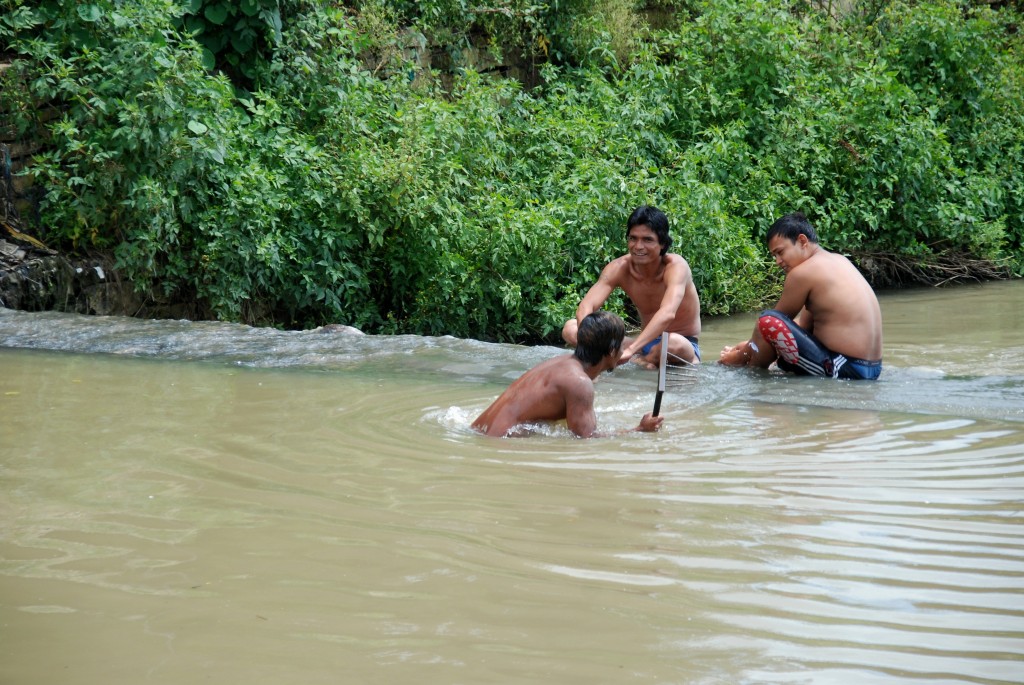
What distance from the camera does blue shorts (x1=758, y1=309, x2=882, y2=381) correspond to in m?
7.06

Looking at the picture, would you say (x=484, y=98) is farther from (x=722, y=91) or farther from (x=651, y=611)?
(x=651, y=611)

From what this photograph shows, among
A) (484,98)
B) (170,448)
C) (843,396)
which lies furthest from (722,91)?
(170,448)

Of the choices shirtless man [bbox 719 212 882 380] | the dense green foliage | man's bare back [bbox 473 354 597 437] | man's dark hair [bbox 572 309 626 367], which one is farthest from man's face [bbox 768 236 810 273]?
the dense green foliage

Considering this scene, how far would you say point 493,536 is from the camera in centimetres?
357

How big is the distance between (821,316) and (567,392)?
2.65m

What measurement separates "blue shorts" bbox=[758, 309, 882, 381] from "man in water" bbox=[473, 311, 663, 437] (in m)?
2.07

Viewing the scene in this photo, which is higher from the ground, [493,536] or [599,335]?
[599,335]

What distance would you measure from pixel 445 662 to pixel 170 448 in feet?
8.33

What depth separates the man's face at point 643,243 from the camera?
7.31 m

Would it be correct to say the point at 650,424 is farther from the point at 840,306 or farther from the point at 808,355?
the point at 840,306

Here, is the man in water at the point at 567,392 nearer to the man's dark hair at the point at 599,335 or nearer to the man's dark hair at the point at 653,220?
the man's dark hair at the point at 599,335

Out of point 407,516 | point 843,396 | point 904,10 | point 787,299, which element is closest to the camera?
point 407,516

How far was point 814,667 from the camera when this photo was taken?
2.59 m

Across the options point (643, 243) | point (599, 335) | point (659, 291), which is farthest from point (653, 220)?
point (599, 335)
